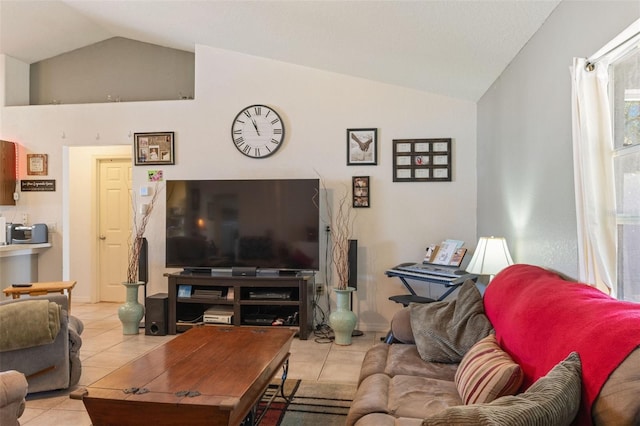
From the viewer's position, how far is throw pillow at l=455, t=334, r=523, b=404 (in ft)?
5.10

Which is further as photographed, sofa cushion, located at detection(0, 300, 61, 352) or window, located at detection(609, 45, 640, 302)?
sofa cushion, located at detection(0, 300, 61, 352)

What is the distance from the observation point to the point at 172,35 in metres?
4.77

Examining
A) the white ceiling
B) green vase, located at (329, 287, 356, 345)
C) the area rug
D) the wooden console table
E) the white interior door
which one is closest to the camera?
the area rug

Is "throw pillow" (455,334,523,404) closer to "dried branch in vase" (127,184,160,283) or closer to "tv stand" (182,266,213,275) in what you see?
"tv stand" (182,266,213,275)

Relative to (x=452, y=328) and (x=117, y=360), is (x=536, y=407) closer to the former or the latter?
(x=452, y=328)

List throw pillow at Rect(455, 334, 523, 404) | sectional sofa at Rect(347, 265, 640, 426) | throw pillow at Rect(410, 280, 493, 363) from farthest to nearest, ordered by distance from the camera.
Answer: throw pillow at Rect(410, 280, 493, 363)
throw pillow at Rect(455, 334, 523, 404)
sectional sofa at Rect(347, 265, 640, 426)

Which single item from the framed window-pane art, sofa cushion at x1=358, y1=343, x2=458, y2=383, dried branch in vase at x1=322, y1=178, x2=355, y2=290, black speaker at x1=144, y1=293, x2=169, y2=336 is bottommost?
black speaker at x1=144, y1=293, x2=169, y2=336

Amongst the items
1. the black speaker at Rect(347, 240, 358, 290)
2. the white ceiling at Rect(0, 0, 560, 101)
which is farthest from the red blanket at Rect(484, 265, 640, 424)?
the black speaker at Rect(347, 240, 358, 290)

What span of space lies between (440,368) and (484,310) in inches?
17.0

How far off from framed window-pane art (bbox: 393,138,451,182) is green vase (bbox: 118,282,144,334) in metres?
2.94

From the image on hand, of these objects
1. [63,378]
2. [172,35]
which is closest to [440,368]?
[63,378]

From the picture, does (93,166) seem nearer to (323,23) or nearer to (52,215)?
(52,215)

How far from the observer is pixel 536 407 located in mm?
1042

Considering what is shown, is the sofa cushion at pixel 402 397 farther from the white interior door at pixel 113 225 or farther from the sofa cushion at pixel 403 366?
the white interior door at pixel 113 225
